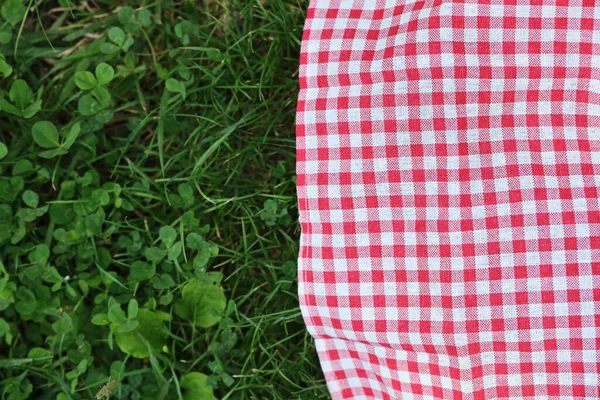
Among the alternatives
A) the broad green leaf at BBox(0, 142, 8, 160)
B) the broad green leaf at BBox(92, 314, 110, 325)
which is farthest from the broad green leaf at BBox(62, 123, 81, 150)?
A: the broad green leaf at BBox(92, 314, 110, 325)

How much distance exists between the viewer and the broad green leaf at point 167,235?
1154 millimetres

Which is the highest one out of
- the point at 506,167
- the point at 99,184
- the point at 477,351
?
the point at 506,167

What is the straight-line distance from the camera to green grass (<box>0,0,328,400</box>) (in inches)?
45.9

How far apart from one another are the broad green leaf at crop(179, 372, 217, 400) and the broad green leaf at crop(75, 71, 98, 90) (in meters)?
0.58

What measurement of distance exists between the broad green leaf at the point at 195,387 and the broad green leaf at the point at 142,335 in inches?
3.2

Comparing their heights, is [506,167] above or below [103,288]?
above

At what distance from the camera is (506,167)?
96 cm

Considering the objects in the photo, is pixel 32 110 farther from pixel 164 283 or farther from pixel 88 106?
pixel 164 283

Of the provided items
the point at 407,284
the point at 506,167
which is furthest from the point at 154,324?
the point at 506,167

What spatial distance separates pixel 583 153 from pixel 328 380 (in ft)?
1.85

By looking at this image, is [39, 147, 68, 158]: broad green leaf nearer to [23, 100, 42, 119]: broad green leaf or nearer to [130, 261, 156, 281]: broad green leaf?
[23, 100, 42, 119]: broad green leaf

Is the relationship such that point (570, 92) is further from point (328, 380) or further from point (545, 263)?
point (328, 380)

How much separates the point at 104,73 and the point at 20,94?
0.57 feet

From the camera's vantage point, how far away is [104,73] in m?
1.15
